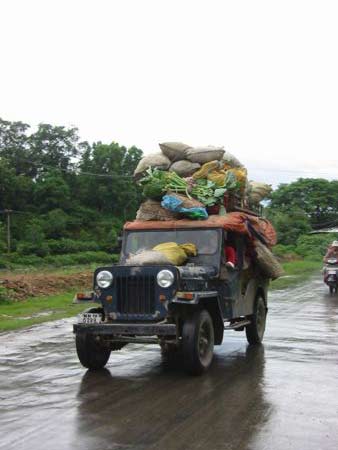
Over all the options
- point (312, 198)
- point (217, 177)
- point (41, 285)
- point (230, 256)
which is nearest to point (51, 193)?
point (312, 198)

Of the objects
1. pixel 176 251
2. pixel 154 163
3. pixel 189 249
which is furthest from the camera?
pixel 154 163

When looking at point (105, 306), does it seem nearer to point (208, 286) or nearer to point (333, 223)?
point (208, 286)

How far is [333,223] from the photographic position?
252 feet

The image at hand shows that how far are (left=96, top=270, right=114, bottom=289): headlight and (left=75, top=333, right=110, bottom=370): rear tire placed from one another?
0.73m

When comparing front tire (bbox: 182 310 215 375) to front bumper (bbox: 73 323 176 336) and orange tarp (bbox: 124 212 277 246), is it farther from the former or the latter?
orange tarp (bbox: 124 212 277 246)

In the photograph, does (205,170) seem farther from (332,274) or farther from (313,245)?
(313,245)

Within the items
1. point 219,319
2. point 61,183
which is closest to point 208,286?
point 219,319

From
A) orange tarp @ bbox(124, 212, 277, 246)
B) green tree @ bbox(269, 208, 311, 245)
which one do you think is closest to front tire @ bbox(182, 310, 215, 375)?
orange tarp @ bbox(124, 212, 277, 246)

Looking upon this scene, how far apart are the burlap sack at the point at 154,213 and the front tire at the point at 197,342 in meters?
1.94

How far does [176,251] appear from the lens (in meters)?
9.26

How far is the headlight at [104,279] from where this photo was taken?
8711mm

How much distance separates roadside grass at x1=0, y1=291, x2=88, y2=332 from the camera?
14.6 meters

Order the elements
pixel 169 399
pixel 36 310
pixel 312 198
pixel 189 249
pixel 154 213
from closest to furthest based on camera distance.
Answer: pixel 169 399 < pixel 189 249 < pixel 154 213 < pixel 36 310 < pixel 312 198

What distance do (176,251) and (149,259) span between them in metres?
0.59
